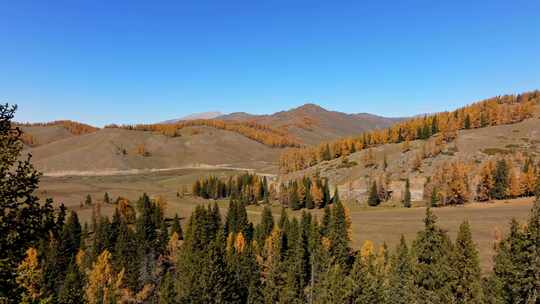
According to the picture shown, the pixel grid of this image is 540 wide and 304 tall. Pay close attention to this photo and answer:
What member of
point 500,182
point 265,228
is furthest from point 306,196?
point 500,182

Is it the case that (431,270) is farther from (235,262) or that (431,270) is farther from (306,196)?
(306,196)

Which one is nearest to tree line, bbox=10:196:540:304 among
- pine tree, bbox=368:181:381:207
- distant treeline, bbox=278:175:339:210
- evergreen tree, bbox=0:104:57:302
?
evergreen tree, bbox=0:104:57:302

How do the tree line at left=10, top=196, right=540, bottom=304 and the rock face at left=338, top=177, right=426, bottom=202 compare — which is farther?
the rock face at left=338, top=177, right=426, bottom=202

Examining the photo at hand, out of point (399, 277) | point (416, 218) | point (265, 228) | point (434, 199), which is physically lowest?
point (416, 218)

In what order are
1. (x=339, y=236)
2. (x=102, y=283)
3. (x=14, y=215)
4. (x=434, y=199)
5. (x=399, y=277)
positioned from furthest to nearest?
1. (x=434, y=199)
2. (x=339, y=236)
3. (x=102, y=283)
4. (x=399, y=277)
5. (x=14, y=215)

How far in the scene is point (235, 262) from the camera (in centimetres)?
7544

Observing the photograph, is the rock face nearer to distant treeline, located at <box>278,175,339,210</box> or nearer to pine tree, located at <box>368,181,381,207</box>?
pine tree, located at <box>368,181,381,207</box>

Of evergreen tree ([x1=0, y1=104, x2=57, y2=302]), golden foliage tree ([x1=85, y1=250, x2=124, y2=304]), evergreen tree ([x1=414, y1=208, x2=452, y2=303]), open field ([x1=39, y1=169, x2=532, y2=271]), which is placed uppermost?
evergreen tree ([x1=0, y1=104, x2=57, y2=302])

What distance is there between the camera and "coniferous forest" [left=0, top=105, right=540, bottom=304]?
12516 mm

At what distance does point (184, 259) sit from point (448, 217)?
3534 inches

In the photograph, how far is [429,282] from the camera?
109ft

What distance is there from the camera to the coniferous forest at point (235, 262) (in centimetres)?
1252

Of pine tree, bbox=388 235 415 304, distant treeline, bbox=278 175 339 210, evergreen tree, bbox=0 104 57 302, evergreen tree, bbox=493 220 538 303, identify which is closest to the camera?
evergreen tree, bbox=0 104 57 302

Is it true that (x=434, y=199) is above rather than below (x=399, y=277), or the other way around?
above
